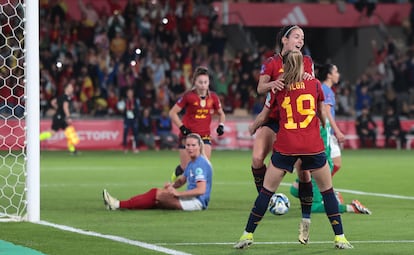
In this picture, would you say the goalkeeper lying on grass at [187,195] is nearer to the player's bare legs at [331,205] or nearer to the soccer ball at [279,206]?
the soccer ball at [279,206]

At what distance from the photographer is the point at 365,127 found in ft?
120

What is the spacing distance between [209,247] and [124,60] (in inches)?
1056

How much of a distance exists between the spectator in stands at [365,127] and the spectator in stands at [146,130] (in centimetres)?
703

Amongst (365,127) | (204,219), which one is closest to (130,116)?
(365,127)

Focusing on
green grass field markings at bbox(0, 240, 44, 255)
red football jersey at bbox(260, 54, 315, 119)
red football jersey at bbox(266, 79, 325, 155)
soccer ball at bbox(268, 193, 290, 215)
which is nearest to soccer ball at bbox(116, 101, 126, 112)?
soccer ball at bbox(268, 193, 290, 215)

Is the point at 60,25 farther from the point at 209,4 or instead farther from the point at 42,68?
the point at 209,4

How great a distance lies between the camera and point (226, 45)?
4075 centimetres

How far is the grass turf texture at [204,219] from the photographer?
34.2ft

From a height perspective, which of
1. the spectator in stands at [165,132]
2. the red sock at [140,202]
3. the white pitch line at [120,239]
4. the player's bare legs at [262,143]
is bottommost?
the spectator in stands at [165,132]

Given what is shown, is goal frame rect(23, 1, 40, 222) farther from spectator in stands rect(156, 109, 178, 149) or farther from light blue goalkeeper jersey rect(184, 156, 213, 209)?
spectator in stands rect(156, 109, 178, 149)

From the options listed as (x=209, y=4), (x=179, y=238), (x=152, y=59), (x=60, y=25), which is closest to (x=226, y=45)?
(x=209, y=4)

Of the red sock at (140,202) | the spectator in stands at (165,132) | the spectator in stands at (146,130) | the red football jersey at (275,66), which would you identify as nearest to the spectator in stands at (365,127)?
the spectator in stands at (165,132)

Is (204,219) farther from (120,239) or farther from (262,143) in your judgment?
(120,239)

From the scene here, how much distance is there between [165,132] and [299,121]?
80.1ft
